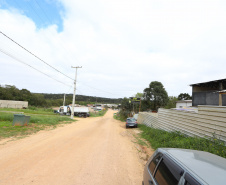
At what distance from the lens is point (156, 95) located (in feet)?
123

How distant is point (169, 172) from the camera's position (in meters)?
2.16

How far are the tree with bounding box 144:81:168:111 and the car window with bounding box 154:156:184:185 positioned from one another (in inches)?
1446

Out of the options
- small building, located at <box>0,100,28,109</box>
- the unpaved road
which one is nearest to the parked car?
the unpaved road

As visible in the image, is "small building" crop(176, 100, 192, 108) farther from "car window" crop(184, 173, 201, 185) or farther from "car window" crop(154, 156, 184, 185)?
"car window" crop(184, 173, 201, 185)

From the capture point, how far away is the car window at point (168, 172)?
1936 millimetres

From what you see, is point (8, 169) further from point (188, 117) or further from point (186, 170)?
point (188, 117)

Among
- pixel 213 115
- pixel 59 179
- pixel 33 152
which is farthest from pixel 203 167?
pixel 33 152

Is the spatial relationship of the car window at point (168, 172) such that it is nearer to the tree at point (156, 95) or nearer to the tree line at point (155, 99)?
the tree line at point (155, 99)

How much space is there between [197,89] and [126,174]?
16.1 metres

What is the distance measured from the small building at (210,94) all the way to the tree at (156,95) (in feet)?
67.2

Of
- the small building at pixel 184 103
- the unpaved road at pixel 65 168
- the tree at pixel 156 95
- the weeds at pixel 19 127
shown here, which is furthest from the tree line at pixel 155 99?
the unpaved road at pixel 65 168

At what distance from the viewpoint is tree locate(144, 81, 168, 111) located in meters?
37.4

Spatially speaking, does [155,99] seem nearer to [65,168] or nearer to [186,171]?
[65,168]

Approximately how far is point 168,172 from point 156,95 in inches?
1460
